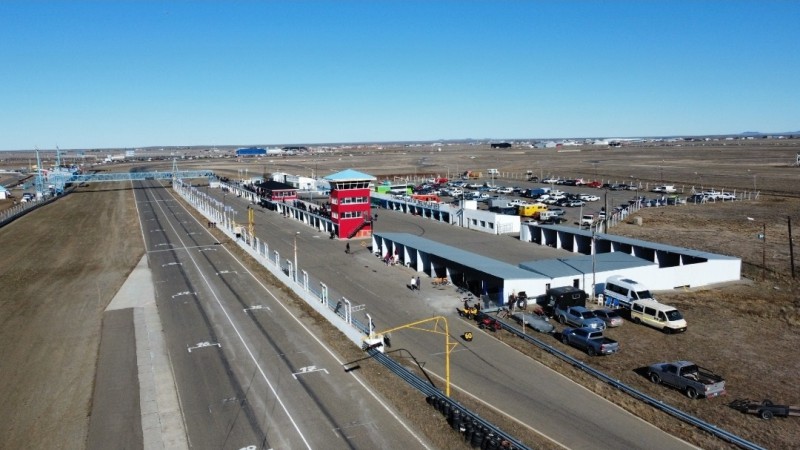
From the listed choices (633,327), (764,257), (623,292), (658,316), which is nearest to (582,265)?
(623,292)

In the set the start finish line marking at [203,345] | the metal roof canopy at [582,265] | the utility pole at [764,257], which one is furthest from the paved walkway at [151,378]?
the utility pole at [764,257]

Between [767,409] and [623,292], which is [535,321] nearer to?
[623,292]

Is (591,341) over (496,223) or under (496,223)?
under

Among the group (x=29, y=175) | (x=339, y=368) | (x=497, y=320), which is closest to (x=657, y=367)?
(x=497, y=320)

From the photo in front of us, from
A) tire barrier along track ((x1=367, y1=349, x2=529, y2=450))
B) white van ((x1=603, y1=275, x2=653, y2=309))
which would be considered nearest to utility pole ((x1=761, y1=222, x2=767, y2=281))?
white van ((x1=603, y1=275, x2=653, y2=309))

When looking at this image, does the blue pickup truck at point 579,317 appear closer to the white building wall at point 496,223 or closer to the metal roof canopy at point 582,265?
the metal roof canopy at point 582,265
